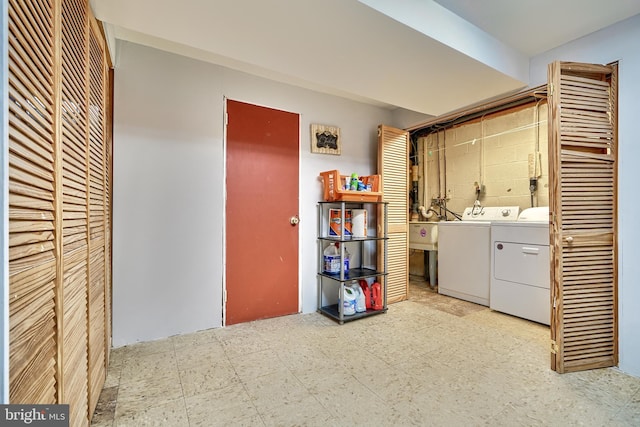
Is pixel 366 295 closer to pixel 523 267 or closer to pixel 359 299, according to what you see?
pixel 359 299

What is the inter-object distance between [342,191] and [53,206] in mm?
2145

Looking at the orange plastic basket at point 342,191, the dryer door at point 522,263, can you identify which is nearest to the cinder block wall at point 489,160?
the dryer door at point 522,263

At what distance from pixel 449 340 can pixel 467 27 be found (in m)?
2.34

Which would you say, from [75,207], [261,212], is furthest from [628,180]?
[75,207]

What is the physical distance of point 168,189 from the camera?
7.48ft

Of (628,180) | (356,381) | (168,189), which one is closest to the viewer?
(356,381)

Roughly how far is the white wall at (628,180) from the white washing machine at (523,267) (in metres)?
0.71

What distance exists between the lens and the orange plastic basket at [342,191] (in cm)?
278

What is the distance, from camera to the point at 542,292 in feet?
8.63

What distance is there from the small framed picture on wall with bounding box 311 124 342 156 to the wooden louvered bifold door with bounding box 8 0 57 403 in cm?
223

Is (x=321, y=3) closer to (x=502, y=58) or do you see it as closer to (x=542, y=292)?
(x=502, y=58)

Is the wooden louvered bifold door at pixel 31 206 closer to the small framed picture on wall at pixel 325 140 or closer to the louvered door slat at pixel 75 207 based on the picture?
the louvered door slat at pixel 75 207

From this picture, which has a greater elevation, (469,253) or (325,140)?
(325,140)

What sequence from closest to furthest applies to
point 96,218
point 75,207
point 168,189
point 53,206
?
point 53,206 < point 75,207 < point 96,218 < point 168,189
